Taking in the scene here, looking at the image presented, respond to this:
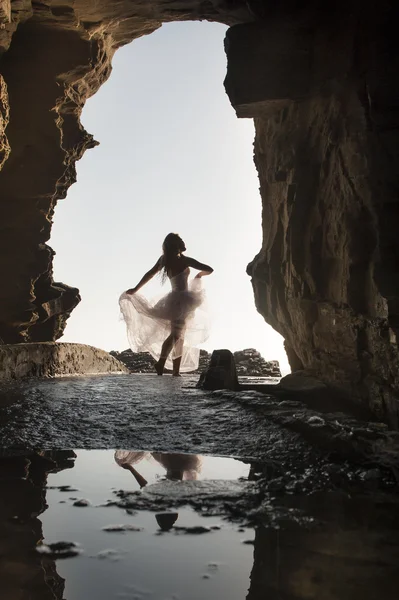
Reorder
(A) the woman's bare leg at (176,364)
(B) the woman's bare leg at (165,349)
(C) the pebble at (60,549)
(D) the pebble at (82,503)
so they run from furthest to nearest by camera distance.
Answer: (A) the woman's bare leg at (176,364)
(B) the woman's bare leg at (165,349)
(D) the pebble at (82,503)
(C) the pebble at (60,549)

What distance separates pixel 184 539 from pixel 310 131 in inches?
190

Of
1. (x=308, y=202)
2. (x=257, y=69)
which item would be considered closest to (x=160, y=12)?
(x=257, y=69)

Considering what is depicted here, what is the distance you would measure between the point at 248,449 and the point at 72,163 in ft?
32.5

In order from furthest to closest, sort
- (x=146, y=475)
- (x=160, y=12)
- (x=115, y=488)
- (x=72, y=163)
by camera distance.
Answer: (x=72, y=163) < (x=160, y=12) < (x=146, y=475) < (x=115, y=488)

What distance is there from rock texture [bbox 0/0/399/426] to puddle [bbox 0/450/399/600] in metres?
1.90

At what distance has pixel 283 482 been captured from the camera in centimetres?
292

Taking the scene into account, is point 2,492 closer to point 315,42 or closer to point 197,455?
point 197,455

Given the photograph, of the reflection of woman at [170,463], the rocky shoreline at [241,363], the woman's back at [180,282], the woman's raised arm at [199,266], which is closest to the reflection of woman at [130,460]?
the reflection of woman at [170,463]

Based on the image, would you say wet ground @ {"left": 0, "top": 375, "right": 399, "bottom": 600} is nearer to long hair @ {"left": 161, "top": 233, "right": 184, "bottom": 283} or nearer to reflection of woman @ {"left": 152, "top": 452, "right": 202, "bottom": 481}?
reflection of woman @ {"left": 152, "top": 452, "right": 202, "bottom": 481}

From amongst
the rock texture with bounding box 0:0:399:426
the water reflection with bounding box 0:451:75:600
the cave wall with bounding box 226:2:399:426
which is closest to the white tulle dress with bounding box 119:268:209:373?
the rock texture with bounding box 0:0:399:426

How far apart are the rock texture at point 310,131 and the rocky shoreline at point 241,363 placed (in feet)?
22.8

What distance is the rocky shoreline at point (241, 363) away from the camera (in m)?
14.3

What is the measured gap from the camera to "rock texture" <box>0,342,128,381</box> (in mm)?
6422

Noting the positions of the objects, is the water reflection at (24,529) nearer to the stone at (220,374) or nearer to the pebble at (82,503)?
the pebble at (82,503)
